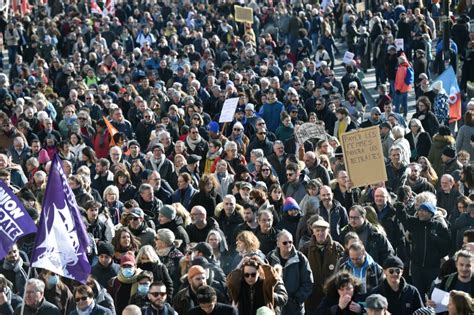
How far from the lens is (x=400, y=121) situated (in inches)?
810

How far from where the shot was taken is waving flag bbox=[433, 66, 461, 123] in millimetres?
22328

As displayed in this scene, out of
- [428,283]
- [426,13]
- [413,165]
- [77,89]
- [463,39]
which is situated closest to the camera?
[428,283]

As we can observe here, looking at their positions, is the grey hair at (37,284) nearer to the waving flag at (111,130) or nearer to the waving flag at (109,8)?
the waving flag at (111,130)

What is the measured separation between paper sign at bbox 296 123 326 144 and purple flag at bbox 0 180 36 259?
24.7 feet

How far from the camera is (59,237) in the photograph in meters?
11.2

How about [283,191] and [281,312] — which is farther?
[283,191]

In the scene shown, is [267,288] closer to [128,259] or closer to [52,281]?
[128,259]

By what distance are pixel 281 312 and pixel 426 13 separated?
21.6 meters

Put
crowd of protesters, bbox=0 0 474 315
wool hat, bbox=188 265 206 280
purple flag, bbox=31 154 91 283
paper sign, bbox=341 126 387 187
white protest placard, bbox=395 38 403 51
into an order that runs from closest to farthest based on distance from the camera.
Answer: purple flag, bbox=31 154 91 283 < wool hat, bbox=188 265 206 280 < crowd of protesters, bbox=0 0 474 315 < paper sign, bbox=341 126 387 187 < white protest placard, bbox=395 38 403 51

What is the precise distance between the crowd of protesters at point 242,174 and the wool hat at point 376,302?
0.01 meters

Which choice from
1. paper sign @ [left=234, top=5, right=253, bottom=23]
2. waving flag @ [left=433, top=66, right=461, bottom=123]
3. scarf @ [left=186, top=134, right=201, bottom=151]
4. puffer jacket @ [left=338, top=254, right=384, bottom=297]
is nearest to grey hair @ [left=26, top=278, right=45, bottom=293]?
puffer jacket @ [left=338, top=254, right=384, bottom=297]

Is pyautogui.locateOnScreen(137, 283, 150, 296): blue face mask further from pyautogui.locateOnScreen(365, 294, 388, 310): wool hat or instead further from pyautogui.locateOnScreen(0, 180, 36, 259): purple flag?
pyautogui.locateOnScreen(365, 294, 388, 310): wool hat

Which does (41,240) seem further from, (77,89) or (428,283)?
(77,89)

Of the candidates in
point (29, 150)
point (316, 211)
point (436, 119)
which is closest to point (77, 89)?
point (29, 150)
